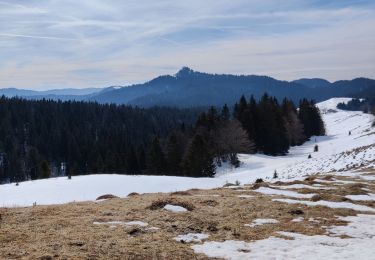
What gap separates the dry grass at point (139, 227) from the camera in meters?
9.50

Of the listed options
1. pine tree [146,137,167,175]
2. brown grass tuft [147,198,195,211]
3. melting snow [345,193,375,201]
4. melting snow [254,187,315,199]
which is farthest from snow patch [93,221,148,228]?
pine tree [146,137,167,175]

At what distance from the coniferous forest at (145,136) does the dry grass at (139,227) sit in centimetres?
4467

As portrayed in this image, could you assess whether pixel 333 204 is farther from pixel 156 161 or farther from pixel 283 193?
pixel 156 161

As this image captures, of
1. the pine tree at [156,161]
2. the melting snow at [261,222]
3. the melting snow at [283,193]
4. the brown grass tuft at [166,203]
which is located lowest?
the pine tree at [156,161]

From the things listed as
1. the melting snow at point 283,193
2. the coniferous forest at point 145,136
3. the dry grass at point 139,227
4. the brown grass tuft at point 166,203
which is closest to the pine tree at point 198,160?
the coniferous forest at point 145,136

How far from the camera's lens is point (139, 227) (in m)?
11.8

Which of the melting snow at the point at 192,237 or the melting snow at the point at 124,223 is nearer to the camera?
the melting snow at the point at 192,237

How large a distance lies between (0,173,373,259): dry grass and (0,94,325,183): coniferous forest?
44674mm

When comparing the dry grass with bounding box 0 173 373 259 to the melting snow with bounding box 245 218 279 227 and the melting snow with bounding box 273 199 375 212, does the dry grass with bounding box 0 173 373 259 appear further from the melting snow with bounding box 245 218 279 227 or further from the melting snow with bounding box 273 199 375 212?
the melting snow with bounding box 273 199 375 212

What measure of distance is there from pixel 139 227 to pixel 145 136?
534ft

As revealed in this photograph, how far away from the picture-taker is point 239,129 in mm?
67500

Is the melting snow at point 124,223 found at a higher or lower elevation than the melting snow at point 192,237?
higher

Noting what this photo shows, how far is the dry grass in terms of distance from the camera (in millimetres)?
9500

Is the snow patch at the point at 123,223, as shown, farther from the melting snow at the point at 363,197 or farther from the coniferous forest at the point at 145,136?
the coniferous forest at the point at 145,136
